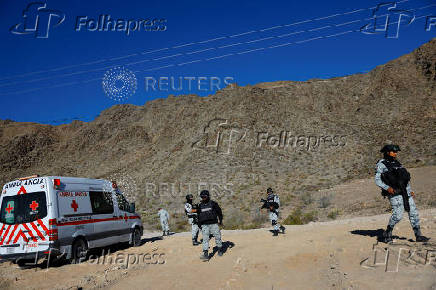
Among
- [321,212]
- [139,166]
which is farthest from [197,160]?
[321,212]

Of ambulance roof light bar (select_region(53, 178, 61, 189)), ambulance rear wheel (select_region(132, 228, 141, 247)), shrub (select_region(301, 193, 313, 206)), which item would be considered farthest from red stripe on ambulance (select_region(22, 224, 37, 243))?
shrub (select_region(301, 193, 313, 206))

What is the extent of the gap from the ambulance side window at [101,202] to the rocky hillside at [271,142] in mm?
13236

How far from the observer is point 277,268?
7.40m

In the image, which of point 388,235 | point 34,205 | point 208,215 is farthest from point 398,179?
point 34,205

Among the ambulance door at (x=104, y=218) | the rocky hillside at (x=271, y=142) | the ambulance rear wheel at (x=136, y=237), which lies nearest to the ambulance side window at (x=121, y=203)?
the ambulance door at (x=104, y=218)

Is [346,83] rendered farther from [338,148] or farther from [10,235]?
[10,235]

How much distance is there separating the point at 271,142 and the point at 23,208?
41081 mm

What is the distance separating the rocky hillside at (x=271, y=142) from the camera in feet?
130

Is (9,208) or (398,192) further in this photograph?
(9,208)

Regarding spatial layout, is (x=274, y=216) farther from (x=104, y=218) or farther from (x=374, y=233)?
A: (x=104, y=218)

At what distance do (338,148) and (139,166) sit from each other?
30.5 metres

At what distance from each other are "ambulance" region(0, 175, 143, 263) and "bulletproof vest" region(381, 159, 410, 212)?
338 inches

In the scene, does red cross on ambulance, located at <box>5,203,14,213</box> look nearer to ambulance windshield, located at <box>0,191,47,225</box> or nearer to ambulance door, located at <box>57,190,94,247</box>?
ambulance windshield, located at <box>0,191,47,225</box>

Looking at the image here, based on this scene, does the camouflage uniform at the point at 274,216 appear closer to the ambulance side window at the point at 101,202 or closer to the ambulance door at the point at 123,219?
the ambulance door at the point at 123,219
